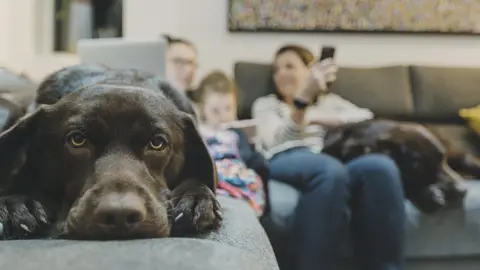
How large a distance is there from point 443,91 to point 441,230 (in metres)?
1.13

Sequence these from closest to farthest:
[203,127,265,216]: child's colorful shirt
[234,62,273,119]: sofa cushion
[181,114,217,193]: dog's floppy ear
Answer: [181,114,217,193]: dog's floppy ear
[203,127,265,216]: child's colorful shirt
[234,62,273,119]: sofa cushion

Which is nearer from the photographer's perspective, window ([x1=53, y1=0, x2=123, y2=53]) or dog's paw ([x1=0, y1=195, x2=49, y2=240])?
dog's paw ([x1=0, y1=195, x2=49, y2=240])

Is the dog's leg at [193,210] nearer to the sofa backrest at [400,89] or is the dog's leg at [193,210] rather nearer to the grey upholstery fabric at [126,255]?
the grey upholstery fabric at [126,255]

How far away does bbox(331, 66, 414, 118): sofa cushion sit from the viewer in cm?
318

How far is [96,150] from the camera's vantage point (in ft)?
3.51

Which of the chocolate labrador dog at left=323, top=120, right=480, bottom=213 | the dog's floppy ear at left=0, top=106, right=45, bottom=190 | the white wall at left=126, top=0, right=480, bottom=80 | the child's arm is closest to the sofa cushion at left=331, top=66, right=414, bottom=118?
the white wall at left=126, top=0, right=480, bottom=80

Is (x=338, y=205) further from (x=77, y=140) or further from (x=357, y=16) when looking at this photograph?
(x=357, y=16)

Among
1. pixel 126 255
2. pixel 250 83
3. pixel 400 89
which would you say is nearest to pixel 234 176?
pixel 126 255

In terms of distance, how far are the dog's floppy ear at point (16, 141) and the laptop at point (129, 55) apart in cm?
103

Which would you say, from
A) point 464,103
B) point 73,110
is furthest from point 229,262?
point 464,103

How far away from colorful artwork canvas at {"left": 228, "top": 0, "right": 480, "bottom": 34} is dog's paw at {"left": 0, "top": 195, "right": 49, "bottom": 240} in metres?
2.54

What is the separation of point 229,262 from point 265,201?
1397 millimetres

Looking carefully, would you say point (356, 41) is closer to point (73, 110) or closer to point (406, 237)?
point (406, 237)

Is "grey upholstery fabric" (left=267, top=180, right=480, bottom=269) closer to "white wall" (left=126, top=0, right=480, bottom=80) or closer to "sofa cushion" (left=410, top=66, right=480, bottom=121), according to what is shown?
"sofa cushion" (left=410, top=66, right=480, bottom=121)
